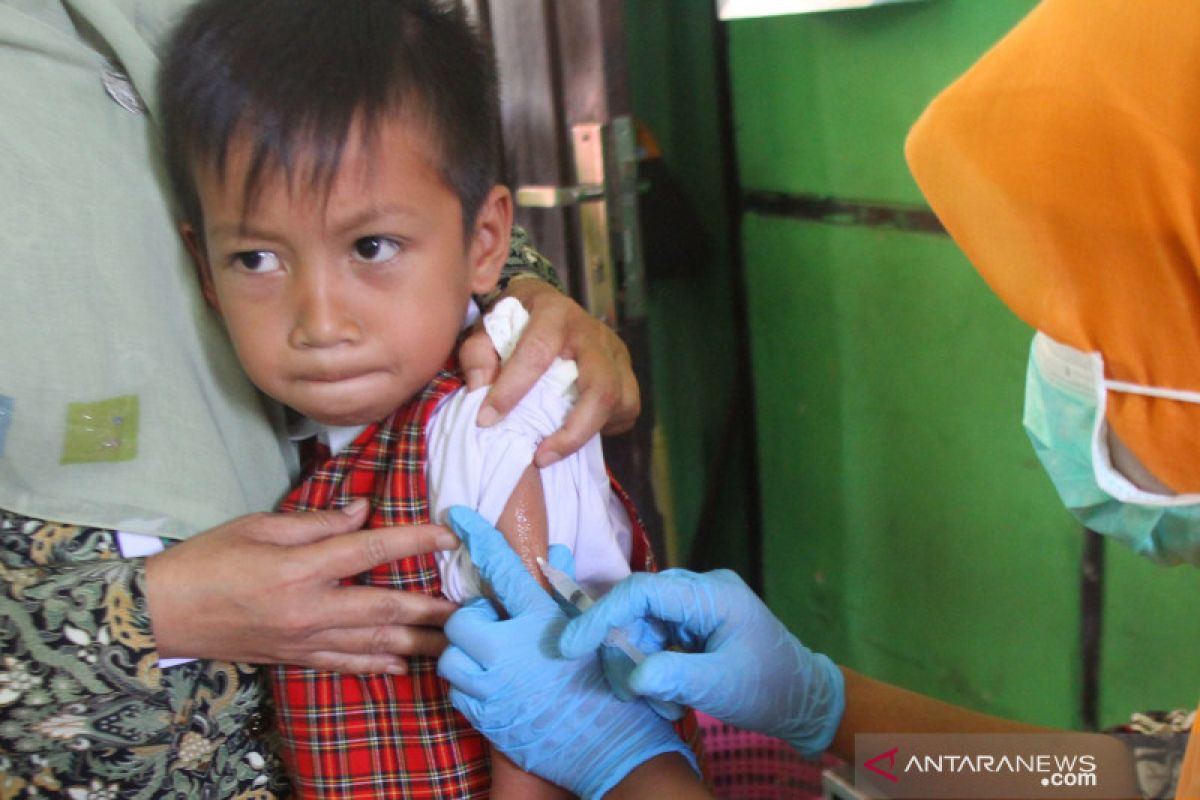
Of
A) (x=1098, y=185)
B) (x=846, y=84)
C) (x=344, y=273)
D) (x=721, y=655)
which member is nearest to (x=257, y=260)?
(x=344, y=273)

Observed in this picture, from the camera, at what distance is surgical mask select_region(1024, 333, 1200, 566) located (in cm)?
88

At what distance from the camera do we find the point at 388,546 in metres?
1.08

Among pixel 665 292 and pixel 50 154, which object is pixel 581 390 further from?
pixel 665 292

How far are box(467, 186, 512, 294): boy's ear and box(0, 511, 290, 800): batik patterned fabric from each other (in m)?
0.49

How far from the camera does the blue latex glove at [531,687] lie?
39.9 inches

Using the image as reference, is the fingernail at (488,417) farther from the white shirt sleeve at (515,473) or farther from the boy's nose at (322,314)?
the boy's nose at (322,314)

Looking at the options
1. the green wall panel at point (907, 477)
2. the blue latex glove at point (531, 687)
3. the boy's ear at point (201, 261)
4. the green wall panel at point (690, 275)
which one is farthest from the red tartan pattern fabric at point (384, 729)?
the green wall panel at point (690, 275)

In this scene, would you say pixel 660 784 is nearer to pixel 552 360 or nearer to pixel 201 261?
pixel 552 360

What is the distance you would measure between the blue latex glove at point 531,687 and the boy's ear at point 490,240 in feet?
1.03

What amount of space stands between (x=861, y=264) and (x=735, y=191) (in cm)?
35

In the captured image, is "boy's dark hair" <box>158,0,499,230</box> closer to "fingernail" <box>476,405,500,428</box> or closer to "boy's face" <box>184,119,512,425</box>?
"boy's face" <box>184,119,512,425</box>

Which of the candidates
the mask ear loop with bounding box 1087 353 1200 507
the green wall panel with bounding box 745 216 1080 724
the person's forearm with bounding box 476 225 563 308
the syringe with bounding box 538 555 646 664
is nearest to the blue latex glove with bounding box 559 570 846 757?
the syringe with bounding box 538 555 646 664

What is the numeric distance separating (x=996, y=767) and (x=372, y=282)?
811 millimetres

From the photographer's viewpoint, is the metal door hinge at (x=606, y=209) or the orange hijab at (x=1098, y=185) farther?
the metal door hinge at (x=606, y=209)
